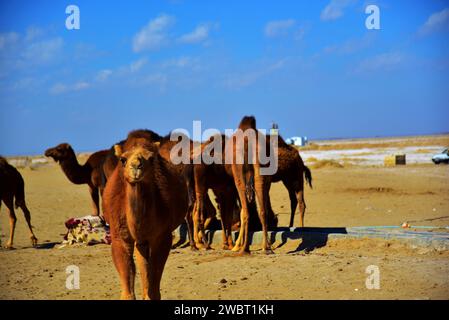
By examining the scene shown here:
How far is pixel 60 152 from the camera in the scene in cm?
1722

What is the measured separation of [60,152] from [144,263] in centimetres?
1197

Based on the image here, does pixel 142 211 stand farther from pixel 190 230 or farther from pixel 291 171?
pixel 291 171

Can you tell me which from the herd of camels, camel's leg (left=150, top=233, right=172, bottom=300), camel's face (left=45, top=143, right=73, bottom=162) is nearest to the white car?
camel's face (left=45, top=143, right=73, bottom=162)

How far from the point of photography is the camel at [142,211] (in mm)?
5527

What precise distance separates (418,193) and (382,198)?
66.3 inches

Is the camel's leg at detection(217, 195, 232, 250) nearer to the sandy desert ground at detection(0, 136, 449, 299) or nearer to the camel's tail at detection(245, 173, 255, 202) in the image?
the sandy desert ground at detection(0, 136, 449, 299)

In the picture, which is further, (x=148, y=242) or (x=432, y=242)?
(x=432, y=242)

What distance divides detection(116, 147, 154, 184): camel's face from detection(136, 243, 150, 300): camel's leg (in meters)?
0.91

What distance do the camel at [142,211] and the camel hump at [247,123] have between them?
194 inches

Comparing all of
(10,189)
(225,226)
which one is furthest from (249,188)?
(10,189)

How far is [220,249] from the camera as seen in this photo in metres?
12.0

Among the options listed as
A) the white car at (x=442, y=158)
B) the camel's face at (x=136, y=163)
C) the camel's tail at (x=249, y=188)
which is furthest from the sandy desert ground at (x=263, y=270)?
the white car at (x=442, y=158)

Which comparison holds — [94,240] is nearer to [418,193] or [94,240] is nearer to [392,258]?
[392,258]
